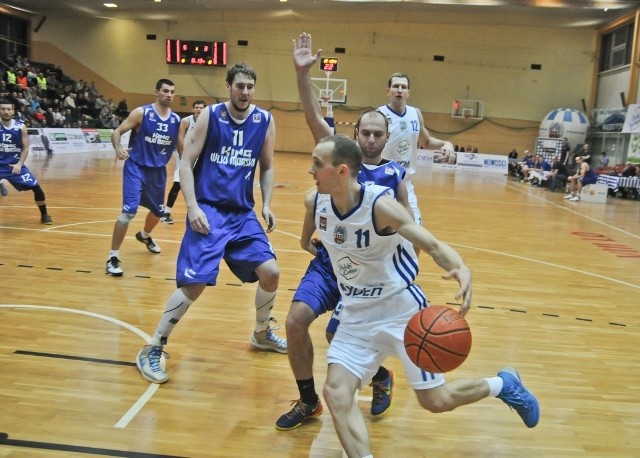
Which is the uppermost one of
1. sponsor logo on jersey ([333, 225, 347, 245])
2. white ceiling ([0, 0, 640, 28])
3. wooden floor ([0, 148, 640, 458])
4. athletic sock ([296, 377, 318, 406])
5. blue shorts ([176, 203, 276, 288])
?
white ceiling ([0, 0, 640, 28])

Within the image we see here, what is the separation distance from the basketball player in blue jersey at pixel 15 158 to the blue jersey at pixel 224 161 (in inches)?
218

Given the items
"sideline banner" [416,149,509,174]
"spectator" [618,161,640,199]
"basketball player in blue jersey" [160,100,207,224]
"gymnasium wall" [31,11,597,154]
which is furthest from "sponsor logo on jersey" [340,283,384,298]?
"gymnasium wall" [31,11,597,154]

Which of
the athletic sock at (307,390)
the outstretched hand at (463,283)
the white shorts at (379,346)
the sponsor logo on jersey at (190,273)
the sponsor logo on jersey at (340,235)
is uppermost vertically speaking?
the sponsor logo on jersey at (340,235)

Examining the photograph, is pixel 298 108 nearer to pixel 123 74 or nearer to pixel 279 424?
pixel 123 74

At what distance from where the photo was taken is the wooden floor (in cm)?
308

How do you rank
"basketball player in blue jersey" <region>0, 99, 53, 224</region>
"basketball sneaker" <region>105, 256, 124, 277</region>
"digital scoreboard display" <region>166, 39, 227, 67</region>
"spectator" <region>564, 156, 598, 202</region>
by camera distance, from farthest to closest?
"digital scoreboard display" <region>166, 39, 227, 67</region>
"spectator" <region>564, 156, 598, 202</region>
"basketball player in blue jersey" <region>0, 99, 53, 224</region>
"basketball sneaker" <region>105, 256, 124, 277</region>

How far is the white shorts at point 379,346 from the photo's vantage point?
270 cm

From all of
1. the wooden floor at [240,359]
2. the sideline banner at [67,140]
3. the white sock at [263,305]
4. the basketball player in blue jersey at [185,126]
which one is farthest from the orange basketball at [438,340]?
the sideline banner at [67,140]

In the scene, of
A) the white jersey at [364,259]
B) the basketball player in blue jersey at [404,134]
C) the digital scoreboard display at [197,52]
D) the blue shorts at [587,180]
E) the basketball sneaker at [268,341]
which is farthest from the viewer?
the digital scoreboard display at [197,52]

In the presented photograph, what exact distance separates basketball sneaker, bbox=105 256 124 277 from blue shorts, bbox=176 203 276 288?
2.60 meters

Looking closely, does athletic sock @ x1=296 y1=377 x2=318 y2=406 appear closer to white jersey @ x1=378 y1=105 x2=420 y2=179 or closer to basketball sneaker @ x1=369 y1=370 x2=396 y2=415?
basketball sneaker @ x1=369 y1=370 x2=396 y2=415

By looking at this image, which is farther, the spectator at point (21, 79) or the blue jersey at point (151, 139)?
the spectator at point (21, 79)

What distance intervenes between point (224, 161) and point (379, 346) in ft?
6.04

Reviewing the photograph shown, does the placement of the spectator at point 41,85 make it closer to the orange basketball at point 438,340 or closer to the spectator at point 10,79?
the spectator at point 10,79
